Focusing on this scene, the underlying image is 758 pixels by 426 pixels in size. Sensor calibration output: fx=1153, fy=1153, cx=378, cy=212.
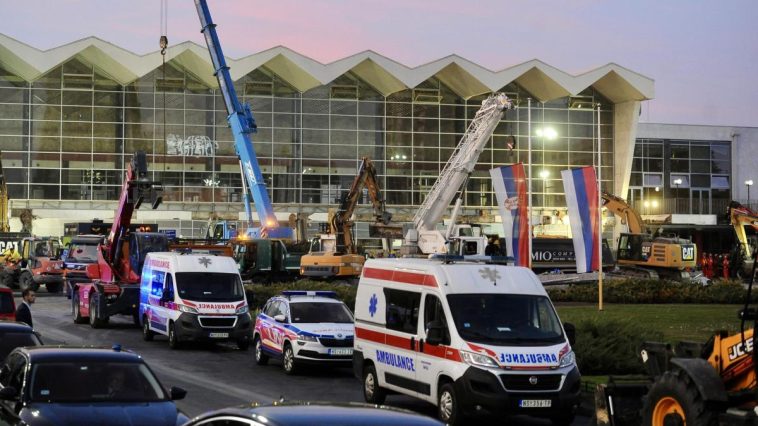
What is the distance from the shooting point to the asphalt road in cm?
1842

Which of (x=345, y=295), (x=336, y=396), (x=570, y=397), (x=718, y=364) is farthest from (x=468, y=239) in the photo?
(x=718, y=364)

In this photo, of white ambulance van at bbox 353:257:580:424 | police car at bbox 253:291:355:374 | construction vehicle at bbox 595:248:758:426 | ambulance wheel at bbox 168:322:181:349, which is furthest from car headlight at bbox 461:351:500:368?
ambulance wheel at bbox 168:322:181:349

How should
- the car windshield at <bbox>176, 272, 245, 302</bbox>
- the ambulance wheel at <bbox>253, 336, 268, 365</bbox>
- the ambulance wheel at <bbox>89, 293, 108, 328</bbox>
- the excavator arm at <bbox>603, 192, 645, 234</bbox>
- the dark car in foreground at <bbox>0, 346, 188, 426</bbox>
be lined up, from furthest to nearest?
the excavator arm at <bbox>603, 192, 645, 234</bbox>, the ambulance wheel at <bbox>89, 293, 108, 328</bbox>, the car windshield at <bbox>176, 272, 245, 302</bbox>, the ambulance wheel at <bbox>253, 336, 268, 365</bbox>, the dark car in foreground at <bbox>0, 346, 188, 426</bbox>

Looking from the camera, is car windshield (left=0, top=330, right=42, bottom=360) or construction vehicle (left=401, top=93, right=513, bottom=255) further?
construction vehicle (left=401, top=93, right=513, bottom=255)

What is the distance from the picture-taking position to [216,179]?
8181cm

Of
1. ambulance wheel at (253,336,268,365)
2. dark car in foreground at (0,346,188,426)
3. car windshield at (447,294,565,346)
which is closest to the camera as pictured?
dark car in foreground at (0,346,188,426)

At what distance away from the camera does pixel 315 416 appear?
6.34 meters

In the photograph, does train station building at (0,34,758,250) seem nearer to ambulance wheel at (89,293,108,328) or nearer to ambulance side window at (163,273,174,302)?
ambulance wheel at (89,293,108,328)

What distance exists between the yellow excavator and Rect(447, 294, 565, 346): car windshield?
131 ft

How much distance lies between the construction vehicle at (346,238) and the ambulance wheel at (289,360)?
1163 inches

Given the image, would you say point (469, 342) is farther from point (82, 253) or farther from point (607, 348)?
point (82, 253)

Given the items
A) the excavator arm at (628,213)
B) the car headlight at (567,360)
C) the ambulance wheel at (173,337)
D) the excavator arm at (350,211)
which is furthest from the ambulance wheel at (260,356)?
the excavator arm at (628,213)

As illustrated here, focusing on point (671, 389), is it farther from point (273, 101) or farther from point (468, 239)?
point (273, 101)

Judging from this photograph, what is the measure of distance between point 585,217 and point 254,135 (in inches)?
2005
